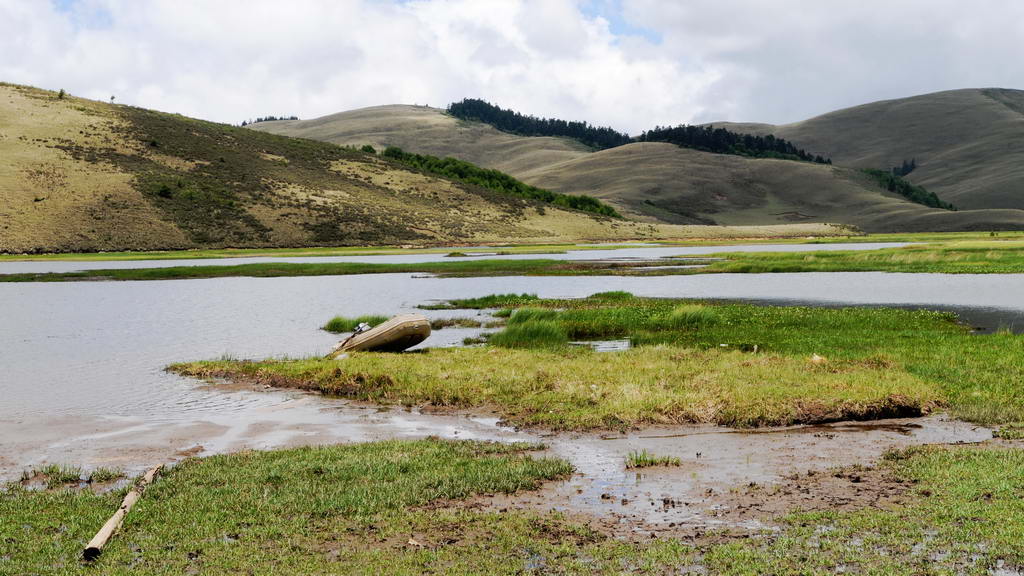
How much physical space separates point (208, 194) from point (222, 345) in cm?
10041

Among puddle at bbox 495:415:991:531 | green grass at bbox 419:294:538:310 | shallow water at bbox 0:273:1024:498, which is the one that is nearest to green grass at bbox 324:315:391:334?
shallow water at bbox 0:273:1024:498

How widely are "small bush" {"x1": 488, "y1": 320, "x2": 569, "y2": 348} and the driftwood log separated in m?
17.4

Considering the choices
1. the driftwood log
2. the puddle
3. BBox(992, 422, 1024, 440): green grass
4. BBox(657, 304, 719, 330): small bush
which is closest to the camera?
the driftwood log

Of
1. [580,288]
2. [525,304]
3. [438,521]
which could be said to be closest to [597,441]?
[438,521]

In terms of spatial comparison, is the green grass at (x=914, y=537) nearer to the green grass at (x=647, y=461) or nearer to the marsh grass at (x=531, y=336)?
the green grass at (x=647, y=461)

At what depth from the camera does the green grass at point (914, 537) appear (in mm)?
9641

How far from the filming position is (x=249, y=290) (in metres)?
57.2

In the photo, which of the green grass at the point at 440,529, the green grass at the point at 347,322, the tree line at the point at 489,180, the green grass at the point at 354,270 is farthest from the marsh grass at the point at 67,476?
the tree line at the point at 489,180

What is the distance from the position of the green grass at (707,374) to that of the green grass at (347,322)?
703 centimetres

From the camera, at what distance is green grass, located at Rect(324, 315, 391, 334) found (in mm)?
36094

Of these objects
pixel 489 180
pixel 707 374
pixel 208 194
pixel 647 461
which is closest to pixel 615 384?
pixel 707 374

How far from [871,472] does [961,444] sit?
112 inches

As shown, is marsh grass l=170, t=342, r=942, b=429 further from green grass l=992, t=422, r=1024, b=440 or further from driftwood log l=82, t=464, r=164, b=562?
driftwood log l=82, t=464, r=164, b=562

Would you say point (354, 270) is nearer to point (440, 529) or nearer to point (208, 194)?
point (208, 194)
